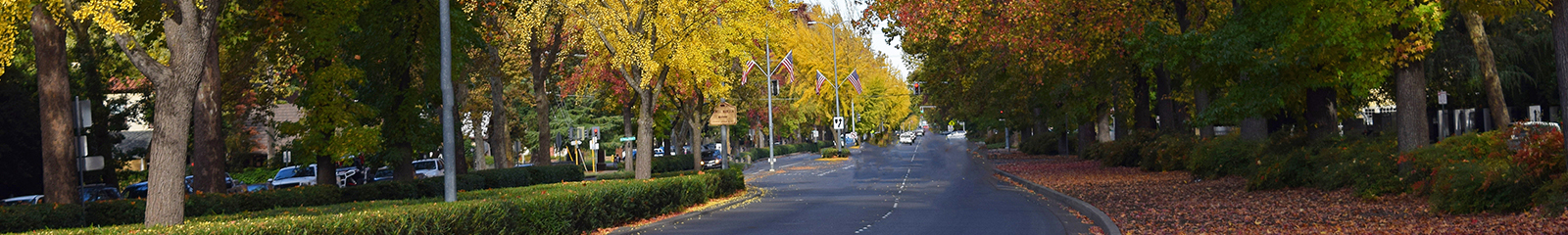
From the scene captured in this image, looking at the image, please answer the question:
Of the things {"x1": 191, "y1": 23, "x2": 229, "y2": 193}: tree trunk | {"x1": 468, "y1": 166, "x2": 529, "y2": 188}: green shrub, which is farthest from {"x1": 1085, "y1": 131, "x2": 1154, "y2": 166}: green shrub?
{"x1": 191, "y1": 23, "x2": 229, "y2": 193}: tree trunk

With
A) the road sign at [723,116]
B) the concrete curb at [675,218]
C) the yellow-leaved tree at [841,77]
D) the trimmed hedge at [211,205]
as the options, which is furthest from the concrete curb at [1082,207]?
the yellow-leaved tree at [841,77]

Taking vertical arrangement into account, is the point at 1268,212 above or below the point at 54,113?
below

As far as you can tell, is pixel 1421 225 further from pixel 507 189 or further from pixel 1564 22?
pixel 507 189

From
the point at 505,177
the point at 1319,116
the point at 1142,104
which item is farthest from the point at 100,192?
the point at 1142,104

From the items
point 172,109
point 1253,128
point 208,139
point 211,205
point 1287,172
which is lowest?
point 1287,172

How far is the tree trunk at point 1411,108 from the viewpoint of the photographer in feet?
55.1

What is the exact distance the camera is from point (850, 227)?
15945 mm

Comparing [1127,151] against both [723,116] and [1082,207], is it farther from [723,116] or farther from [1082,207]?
[1082,207]

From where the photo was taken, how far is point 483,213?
1278 cm

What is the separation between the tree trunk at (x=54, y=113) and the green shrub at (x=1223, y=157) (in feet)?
66.2

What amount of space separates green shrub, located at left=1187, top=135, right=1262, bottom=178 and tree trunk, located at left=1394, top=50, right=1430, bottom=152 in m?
4.98

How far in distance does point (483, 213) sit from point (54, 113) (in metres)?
10.7

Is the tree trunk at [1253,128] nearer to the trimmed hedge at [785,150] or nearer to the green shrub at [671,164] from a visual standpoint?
the green shrub at [671,164]

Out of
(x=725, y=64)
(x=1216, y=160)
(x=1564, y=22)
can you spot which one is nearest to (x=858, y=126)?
(x=725, y=64)
